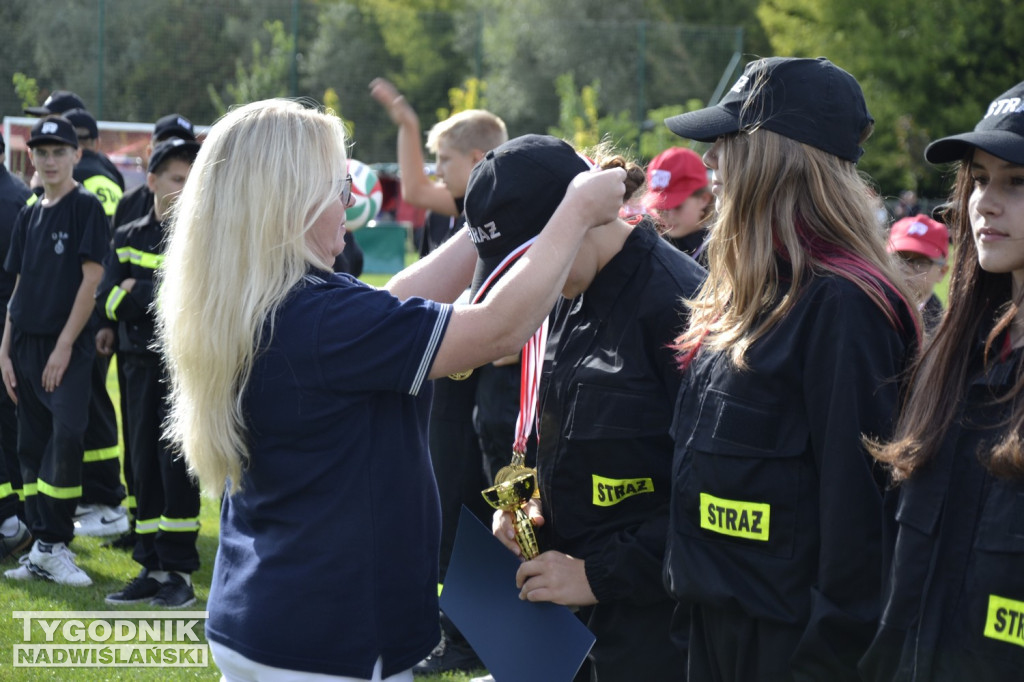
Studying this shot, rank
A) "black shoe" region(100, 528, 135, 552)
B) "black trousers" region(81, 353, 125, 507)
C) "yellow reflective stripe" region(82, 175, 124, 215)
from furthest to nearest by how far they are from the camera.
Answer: "yellow reflective stripe" region(82, 175, 124, 215)
"black trousers" region(81, 353, 125, 507)
"black shoe" region(100, 528, 135, 552)

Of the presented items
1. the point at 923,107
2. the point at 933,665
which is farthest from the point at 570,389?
the point at 923,107

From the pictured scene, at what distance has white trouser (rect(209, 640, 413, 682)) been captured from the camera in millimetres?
2340

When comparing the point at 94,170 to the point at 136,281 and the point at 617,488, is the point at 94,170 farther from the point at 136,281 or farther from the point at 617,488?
the point at 617,488

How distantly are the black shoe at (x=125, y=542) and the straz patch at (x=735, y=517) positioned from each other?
548 cm

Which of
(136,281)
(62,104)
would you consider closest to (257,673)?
(136,281)

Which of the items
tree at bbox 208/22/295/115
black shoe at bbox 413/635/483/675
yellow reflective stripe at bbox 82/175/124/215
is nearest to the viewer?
black shoe at bbox 413/635/483/675

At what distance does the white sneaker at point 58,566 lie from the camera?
6.10 meters

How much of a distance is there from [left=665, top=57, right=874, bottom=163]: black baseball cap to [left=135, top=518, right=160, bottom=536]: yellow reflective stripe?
4452mm

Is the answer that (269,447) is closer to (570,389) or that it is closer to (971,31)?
(570,389)

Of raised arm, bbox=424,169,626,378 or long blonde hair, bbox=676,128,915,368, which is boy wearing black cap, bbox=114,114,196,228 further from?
long blonde hair, bbox=676,128,915,368

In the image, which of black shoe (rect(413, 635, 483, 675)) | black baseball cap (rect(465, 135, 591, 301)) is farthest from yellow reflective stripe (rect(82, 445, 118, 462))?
black baseball cap (rect(465, 135, 591, 301))

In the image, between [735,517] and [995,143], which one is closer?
[995,143]

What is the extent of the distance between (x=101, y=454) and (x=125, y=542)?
81cm

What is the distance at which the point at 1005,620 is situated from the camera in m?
1.77
